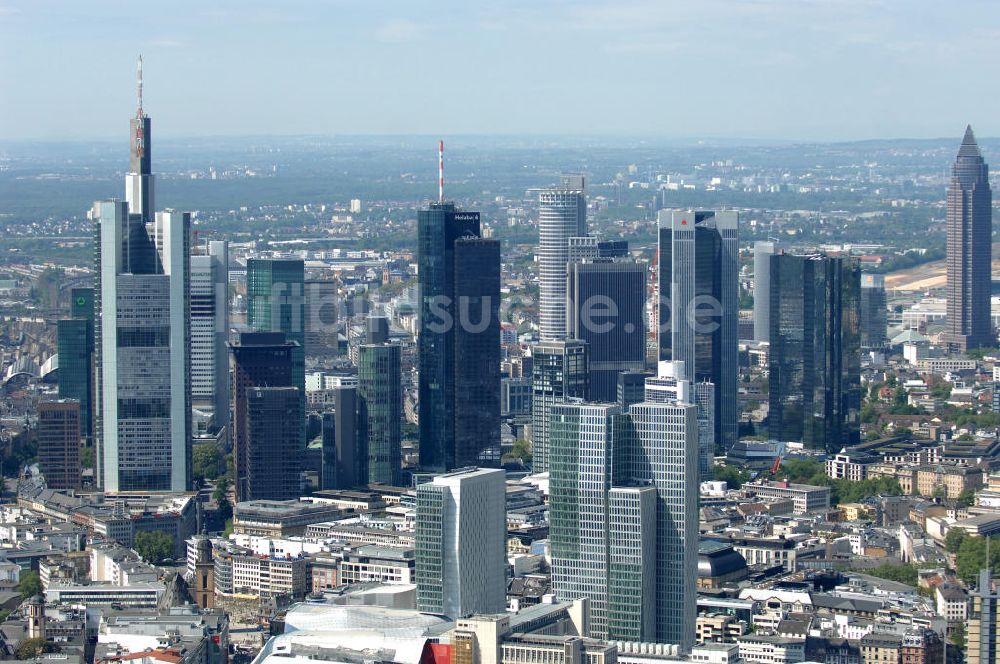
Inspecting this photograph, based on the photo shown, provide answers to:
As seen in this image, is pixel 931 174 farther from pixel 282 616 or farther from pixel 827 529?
pixel 282 616

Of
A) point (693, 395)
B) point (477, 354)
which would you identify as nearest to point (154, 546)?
point (477, 354)

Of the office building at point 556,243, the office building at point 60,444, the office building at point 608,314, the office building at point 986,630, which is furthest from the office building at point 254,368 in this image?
the office building at point 986,630

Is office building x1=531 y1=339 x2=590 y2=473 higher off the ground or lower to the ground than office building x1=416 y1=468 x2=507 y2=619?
higher

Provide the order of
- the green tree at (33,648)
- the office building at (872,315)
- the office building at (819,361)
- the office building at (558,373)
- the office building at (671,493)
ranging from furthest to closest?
1. the office building at (872,315)
2. the office building at (819,361)
3. the office building at (558,373)
4. the green tree at (33,648)
5. the office building at (671,493)

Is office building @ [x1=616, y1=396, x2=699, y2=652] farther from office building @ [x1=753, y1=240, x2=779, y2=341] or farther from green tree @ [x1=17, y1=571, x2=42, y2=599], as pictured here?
office building @ [x1=753, y1=240, x2=779, y2=341]

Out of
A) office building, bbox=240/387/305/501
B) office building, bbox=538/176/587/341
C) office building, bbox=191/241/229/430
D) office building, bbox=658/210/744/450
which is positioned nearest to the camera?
office building, bbox=240/387/305/501

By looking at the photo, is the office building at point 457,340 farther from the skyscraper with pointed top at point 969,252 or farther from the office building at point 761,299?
the skyscraper with pointed top at point 969,252

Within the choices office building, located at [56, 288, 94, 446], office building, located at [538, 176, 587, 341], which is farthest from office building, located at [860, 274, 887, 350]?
office building, located at [56, 288, 94, 446]
